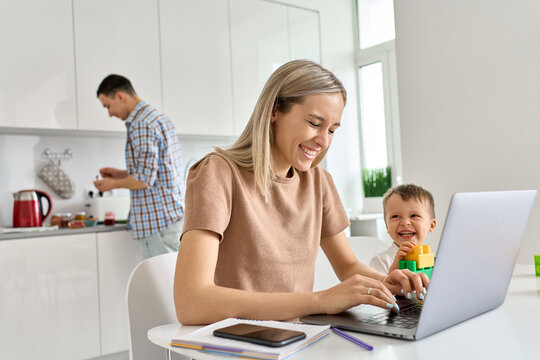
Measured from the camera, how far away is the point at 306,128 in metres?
1.28

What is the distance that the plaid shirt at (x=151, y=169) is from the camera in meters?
3.03

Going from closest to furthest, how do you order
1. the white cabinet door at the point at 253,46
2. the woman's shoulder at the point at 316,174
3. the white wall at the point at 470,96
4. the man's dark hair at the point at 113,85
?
the woman's shoulder at the point at 316,174
the white wall at the point at 470,96
the man's dark hair at the point at 113,85
the white cabinet door at the point at 253,46

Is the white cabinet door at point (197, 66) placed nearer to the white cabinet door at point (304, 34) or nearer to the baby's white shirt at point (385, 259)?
the white cabinet door at point (304, 34)

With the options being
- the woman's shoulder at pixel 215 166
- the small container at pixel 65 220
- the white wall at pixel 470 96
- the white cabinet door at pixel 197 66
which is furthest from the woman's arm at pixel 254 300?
the white cabinet door at pixel 197 66

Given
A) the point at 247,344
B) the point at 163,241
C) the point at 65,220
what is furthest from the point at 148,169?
the point at 247,344

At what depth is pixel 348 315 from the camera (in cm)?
94

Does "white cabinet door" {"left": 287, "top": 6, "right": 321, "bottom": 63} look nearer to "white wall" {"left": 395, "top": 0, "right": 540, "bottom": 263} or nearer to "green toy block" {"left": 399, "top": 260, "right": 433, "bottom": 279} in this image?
"white wall" {"left": 395, "top": 0, "right": 540, "bottom": 263}

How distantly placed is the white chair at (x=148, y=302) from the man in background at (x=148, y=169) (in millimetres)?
1873

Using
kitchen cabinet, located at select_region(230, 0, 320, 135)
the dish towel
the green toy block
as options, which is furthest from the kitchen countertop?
the green toy block

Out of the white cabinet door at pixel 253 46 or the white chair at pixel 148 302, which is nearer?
the white chair at pixel 148 302

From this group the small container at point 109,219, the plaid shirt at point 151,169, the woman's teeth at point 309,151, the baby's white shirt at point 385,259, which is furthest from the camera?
the small container at point 109,219

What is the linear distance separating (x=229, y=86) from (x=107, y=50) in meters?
0.99

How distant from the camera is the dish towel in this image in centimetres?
349

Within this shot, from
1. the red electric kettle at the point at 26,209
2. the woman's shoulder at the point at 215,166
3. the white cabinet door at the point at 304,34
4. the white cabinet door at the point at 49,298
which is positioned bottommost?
the white cabinet door at the point at 49,298
